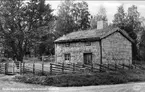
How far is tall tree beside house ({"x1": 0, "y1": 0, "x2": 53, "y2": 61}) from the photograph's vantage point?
30.9 m

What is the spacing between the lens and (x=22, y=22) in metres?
32.5

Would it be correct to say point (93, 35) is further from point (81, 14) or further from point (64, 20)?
point (81, 14)

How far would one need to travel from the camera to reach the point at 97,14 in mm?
69188

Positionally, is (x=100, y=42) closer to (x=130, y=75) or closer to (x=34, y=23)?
(x=130, y=75)

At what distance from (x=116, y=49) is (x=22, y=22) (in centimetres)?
1290

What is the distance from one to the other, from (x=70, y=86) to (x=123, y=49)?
15041mm

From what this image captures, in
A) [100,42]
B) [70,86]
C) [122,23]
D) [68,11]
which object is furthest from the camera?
[68,11]

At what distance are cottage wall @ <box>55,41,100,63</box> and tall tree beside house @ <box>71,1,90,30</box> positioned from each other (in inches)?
1093

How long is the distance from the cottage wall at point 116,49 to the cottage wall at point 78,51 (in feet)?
2.86

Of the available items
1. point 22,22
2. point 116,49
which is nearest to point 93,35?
point 116,49

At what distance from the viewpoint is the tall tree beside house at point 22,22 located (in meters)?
30.9

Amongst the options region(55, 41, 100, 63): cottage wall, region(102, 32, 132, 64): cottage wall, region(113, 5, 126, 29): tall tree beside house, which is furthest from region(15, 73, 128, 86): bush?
region(113, 5, 126, 29): tall tree beside house

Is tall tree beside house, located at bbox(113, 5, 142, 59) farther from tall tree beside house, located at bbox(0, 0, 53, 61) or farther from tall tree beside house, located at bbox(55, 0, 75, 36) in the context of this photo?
tall tree beside house, located at bbox(0, 0, 53, 61)

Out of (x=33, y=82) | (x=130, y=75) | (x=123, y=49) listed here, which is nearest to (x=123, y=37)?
(x=123, y=49)
